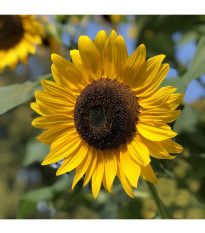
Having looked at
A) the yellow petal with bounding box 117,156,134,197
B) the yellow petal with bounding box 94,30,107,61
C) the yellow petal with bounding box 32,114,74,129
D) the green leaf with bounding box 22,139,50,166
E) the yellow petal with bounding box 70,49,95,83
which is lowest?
the green leaf with bounding box 22,139,50,166

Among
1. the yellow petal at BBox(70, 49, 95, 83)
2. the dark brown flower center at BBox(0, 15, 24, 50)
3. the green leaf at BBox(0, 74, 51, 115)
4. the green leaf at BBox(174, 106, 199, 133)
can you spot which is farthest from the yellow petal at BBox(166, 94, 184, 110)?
the dark brown flower center at BBox(0, 15, 24, 50)

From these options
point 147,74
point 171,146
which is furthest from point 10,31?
point 171,146

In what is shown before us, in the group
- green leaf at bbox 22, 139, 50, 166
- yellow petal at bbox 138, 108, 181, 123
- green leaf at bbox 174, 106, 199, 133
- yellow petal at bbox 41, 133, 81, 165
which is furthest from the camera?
green leaf at bbox 174, 106, 199, 133

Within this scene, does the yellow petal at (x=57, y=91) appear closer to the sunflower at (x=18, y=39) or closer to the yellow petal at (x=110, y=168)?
the yellow petal at (x=110, y=168)

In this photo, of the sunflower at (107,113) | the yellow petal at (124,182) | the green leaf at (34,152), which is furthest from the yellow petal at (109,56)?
the green leaf at (34,152)

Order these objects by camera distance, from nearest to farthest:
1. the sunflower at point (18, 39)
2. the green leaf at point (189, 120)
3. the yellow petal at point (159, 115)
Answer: the yellow petal at point (159, 115)
the green leaf at point (189, 120)
the sunflower at point (18, 39)

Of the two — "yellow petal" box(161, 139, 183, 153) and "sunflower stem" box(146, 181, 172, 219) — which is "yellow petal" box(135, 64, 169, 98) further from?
"sunflower stem" box(146, 181, 172, 219)
